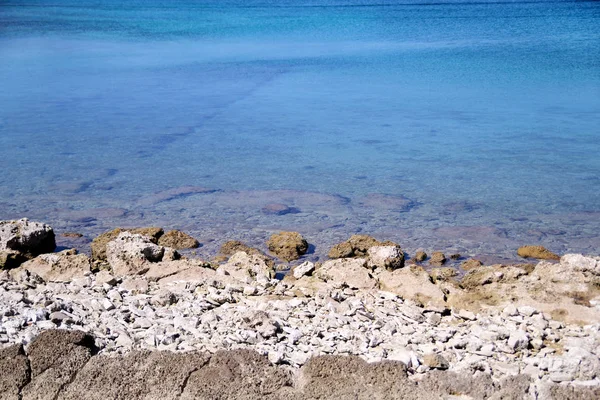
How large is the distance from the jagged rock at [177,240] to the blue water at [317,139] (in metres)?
0.21

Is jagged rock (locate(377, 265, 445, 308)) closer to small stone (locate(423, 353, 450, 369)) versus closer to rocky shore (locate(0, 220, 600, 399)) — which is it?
rocky shore (locate(0, 220, 600, 399))

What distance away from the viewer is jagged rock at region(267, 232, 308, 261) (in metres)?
7.43

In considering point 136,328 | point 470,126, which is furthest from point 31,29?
point 136,328

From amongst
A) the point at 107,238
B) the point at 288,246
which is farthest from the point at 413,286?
the point at 107,238

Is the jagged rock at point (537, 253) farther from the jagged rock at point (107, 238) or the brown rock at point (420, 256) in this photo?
the jagged rock at point (107, 238)

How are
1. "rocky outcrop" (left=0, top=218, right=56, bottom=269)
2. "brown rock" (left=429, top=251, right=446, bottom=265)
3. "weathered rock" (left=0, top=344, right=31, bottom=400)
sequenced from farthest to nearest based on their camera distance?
"brown rock" (left=429, top=251, right=446, bottom=265) → "rocky outcrop" (left=0, top=218, right=56, bottom=269) → "weathered rock" (left=0, top=344, right=31, bottom=400)

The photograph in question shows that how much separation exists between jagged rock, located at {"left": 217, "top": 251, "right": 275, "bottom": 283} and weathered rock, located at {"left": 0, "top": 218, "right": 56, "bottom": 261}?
2120 mm

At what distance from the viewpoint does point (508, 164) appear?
36.7 ft

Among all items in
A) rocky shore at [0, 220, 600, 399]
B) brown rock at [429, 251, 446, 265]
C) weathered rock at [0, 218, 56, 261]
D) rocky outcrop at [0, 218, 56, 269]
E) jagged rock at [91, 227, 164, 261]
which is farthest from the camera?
brown rock at [429, 251, 446, 265]

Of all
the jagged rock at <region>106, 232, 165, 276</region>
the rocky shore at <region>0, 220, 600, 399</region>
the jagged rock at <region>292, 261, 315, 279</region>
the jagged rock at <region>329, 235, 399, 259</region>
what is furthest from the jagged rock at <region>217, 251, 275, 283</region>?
the jagged rock at <region>329, 235, 399, 259</region>

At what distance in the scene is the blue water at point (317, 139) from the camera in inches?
347

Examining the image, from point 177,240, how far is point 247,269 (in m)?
1.61

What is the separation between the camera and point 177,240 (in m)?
7.76

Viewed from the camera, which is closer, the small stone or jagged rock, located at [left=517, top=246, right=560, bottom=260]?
the small stone
